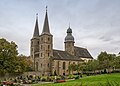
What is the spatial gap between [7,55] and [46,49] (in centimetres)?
4227

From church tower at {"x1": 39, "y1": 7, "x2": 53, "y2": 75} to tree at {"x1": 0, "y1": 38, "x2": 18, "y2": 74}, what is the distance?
39.7m

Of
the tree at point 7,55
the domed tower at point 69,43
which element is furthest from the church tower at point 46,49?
the tree at point 7,55

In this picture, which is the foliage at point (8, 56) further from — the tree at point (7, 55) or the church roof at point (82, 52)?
the church roof at point (82, 52)

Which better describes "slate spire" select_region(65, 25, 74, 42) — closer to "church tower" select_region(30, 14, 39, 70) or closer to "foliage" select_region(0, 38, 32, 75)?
"church tower" select_region(30, 14, 39, 70)

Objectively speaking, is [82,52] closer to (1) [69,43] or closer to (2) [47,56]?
(1) [69,43]

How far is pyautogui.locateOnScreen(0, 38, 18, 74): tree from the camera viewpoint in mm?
55844

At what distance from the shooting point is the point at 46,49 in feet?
323

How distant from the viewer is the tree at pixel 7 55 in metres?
55.8

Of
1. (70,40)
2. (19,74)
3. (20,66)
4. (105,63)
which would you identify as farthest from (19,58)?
(70,40)

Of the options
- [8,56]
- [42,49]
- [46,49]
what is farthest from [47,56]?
[8,56]

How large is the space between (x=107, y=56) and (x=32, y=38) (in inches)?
1491

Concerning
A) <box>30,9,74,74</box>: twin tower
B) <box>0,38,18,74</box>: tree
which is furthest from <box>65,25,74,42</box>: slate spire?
<box>0,38,18,74</box>: tree

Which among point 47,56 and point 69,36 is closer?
point 47,56

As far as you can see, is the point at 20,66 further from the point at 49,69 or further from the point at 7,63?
the point at 49,69
